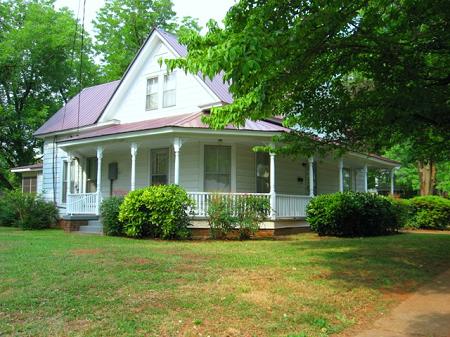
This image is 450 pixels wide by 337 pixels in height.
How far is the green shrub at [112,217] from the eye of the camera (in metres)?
15.6

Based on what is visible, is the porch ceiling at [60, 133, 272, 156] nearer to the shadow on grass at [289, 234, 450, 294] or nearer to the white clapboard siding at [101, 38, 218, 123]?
the white clapboard siding at [101, 38, 218, 123]

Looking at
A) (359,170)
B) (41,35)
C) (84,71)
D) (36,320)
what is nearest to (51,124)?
(41,35)

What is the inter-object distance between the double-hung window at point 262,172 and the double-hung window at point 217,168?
1248 mm

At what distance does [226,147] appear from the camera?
17.5 metres

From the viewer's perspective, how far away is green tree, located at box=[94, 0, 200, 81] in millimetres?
37688

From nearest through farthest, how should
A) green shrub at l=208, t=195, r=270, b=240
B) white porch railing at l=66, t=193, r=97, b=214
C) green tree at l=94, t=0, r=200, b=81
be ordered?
green shrub at l=208, t=195, r=270, b=240 → white porch railing at l=66, t=193, r=97, b=214 → green tree at l=94, t=0, r=200, b=81

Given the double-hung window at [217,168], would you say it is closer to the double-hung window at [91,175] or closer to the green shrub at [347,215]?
the green shrub at [347,215]

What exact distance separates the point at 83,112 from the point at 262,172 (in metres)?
10.9

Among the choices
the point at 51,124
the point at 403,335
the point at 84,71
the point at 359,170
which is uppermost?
the point at 84,71

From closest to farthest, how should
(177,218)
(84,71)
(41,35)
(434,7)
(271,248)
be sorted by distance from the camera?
(434,7) → (271,248) → (177,218) → (41,35) → (84,71)

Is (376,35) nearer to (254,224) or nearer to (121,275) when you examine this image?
(121,275)

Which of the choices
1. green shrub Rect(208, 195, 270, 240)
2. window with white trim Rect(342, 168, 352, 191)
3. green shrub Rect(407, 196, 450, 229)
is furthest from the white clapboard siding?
window with white trim Rect(342, 168, 352, 191)

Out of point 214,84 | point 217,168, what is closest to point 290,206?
point 217,168

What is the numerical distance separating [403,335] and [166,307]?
280cm
